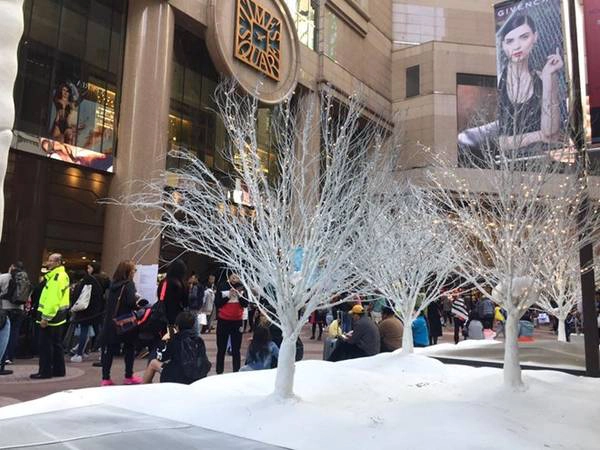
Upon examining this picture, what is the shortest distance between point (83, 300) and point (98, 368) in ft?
4.59

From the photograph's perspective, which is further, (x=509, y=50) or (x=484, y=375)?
(x=509, y=50)

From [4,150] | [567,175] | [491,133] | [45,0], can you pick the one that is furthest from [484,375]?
[45,0]

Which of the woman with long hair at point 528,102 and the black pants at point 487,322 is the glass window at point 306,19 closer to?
the black pants at point 487,322

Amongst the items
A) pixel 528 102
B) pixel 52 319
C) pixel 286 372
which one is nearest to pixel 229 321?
pixel 52 319

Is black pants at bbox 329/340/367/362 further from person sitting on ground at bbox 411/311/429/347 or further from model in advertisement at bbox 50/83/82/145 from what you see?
model in advertisement at bbox 50/83/82/145

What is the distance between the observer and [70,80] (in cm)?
1842

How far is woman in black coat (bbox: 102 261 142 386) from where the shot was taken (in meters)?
7.25

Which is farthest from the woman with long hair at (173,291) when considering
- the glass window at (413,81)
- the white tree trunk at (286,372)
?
the glass window at (413,81)

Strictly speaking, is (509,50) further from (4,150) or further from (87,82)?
(87,82)

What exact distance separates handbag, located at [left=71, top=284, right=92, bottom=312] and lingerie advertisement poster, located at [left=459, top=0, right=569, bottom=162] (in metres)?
7.71

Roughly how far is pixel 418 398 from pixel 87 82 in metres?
17.0

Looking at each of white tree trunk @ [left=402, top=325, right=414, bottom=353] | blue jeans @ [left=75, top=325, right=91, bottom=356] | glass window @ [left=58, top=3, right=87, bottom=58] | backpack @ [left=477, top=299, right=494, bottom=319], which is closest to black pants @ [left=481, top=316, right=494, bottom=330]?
backpack @ [left=477, top=299, right=494, bottom=319]

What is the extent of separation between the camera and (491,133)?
36.3 ft

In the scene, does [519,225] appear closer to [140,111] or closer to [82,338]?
[82,338]
